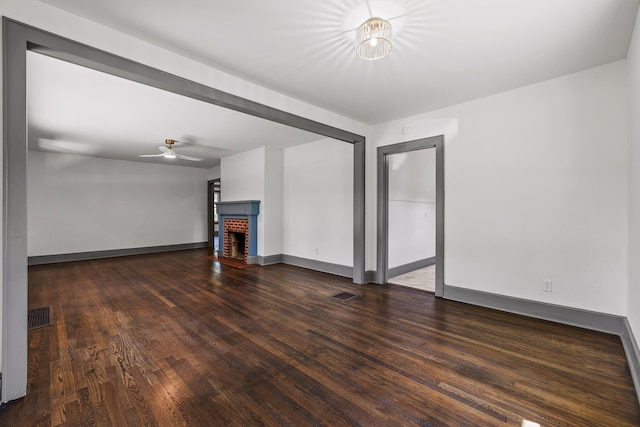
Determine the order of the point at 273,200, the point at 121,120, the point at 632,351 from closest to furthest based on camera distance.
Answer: the point at 632,351
the point at 121,120
the point at 273,200

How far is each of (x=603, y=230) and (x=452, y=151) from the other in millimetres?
1727

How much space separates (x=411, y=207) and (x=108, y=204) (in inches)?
288

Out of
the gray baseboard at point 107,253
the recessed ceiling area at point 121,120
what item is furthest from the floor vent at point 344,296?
the gray baseboard at point 107,253

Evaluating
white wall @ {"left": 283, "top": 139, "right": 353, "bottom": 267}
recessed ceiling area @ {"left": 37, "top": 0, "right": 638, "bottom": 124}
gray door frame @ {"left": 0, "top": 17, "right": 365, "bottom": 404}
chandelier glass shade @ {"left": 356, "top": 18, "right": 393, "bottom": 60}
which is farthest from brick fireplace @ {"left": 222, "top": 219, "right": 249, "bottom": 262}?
chandelier glass shade @ {"left": 356, "top": 18, "right": 393, "bottom": 60}

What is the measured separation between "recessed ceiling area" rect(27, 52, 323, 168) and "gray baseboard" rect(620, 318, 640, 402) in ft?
15.0

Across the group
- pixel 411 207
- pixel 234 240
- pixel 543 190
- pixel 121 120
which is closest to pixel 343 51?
pixel 543 190

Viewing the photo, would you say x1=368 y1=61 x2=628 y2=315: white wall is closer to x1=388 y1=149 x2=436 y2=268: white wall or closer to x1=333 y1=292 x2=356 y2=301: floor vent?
x1=388 y1=149 x2=436 y2=268: white wall

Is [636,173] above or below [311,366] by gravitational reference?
above

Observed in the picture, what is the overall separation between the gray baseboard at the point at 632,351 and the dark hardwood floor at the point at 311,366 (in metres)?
0.06

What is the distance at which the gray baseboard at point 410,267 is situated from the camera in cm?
495

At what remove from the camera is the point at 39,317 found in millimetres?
3055

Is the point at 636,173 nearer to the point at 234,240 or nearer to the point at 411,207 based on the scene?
the point at 411,207

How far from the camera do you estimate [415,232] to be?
5473mm

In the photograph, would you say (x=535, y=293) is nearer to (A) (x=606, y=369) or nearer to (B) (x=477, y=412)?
(A) (x=606, y=369)
